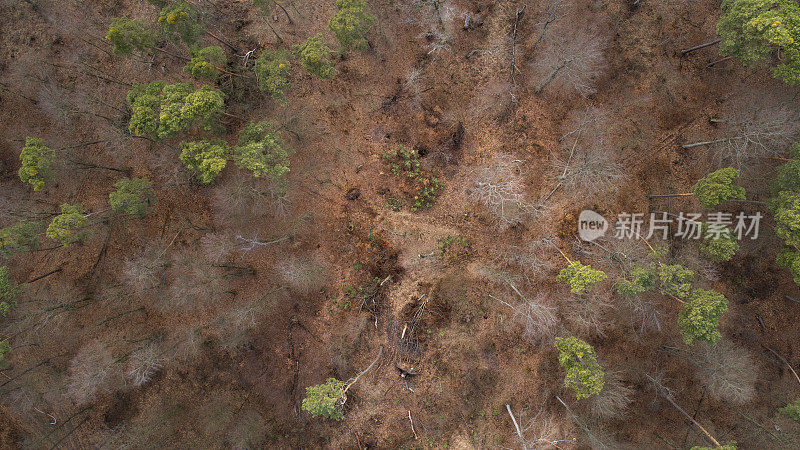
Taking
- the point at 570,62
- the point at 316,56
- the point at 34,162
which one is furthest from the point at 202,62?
the point at 570,62

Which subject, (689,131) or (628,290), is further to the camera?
(689,131)

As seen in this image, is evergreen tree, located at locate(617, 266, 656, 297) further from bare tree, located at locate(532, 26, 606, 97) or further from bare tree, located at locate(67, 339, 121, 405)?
bare tree, located at locate(67, 339, 121, 405)

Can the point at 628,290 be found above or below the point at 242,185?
below

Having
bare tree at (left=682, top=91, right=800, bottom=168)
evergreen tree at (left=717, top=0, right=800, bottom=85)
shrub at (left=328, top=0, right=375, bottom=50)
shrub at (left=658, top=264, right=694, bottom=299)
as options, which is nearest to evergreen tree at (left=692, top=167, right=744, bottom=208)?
shrub at (left=658, top=264, right=694, bottom=299)

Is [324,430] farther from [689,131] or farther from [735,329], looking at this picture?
[689,131]

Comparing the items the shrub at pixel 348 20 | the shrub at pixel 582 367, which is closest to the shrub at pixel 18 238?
the shrub at pixel 348 20

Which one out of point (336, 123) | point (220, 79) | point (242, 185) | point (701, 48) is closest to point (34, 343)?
point (242, 185)

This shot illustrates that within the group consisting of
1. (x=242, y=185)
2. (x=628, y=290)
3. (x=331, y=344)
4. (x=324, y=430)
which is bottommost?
(x=324, y=430)
